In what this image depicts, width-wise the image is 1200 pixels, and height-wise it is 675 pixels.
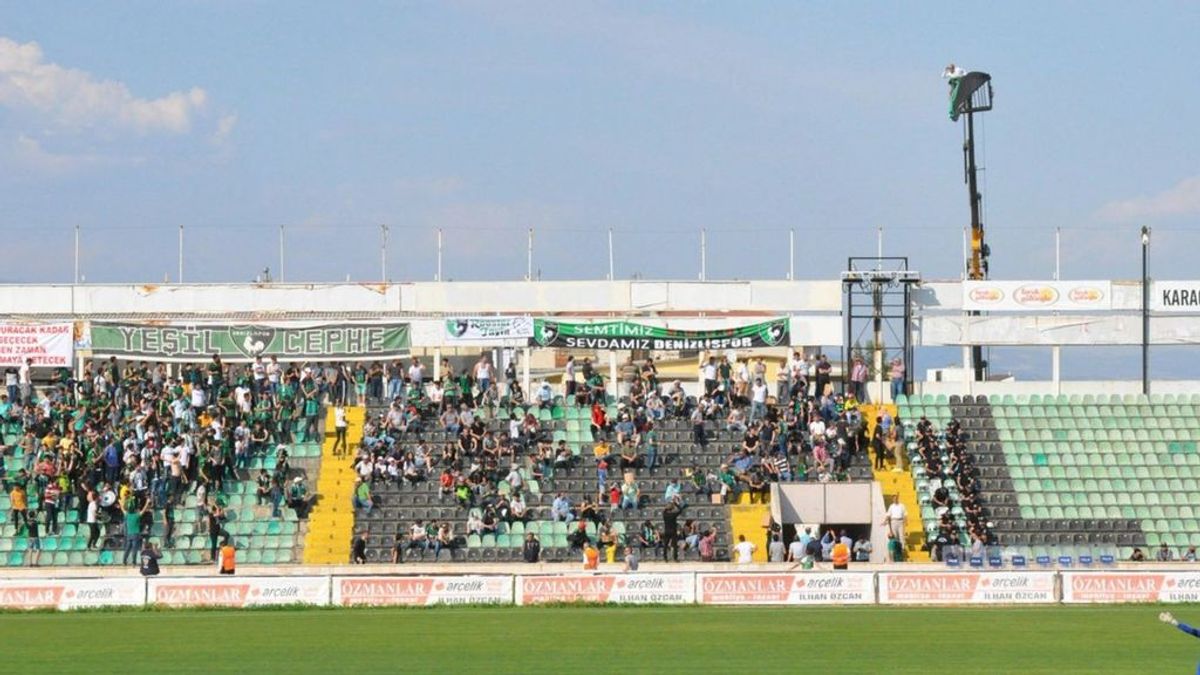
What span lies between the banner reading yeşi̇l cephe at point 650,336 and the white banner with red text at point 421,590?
1649 centimetres

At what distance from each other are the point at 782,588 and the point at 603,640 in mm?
7313

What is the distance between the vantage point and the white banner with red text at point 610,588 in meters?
34.7

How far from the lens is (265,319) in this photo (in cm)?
5422

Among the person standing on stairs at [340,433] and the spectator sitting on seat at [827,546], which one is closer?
the spectator sitting on seat at [827,546]

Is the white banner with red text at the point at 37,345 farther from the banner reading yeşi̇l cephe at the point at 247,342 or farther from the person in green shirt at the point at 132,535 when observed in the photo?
the person in green shirt at the point at 132,535

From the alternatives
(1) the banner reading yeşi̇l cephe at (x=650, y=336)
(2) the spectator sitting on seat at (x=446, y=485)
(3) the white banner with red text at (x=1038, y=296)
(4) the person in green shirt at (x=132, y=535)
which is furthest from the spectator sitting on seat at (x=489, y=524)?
(3) the white banner with red text at (x=1038, y=296)

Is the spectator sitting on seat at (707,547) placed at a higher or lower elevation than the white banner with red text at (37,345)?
lower

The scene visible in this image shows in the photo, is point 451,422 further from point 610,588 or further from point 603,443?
point 610,588

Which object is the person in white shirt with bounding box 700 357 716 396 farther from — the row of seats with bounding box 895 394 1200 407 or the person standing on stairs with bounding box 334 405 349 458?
the person standing on stairs with bounding box 334 405 349 458

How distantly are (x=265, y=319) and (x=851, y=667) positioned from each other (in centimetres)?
3252

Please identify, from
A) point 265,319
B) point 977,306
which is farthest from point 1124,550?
point 265,319

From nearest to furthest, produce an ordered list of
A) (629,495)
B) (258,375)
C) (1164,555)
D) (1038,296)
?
(1164,555) → (629,495) → (258,375) → (1038,296)

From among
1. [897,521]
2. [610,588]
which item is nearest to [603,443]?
[897,521]

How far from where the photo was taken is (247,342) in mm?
51125
